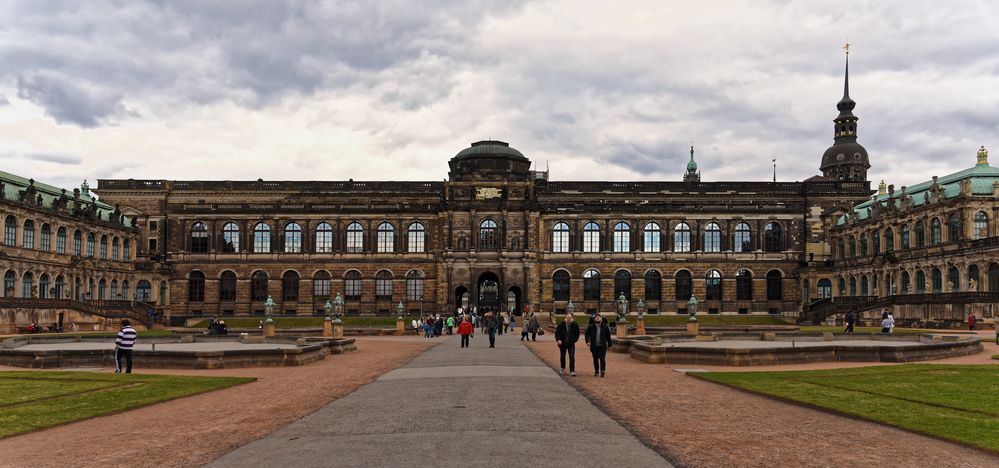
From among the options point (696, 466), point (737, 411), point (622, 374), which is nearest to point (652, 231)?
point (622, 374)

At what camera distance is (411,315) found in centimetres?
8569

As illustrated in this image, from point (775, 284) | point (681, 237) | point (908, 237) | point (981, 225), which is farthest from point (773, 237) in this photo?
point (981, 225)

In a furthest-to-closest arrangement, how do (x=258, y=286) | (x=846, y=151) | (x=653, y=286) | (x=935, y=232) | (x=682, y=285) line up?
(x=846, y=151)
(x=682, y=285)
(x=653, y=286)
(x=258, y=286)
(x=935, y=232)

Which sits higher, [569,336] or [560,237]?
[560,237]

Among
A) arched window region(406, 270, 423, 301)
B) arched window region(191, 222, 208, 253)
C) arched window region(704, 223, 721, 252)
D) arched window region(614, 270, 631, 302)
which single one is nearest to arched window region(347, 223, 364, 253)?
arched window region(406, 270, 423, 301)

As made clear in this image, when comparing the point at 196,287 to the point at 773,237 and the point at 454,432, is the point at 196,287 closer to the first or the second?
the point at 773,237

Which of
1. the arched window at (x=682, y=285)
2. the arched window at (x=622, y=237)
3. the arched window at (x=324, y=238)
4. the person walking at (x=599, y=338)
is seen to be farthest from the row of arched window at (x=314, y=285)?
the person walking at (x=599, y=338)

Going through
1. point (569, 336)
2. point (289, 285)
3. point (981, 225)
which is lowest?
point (569, 336)

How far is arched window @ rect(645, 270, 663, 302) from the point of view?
→ 8800cm

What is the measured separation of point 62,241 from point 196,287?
1611cm

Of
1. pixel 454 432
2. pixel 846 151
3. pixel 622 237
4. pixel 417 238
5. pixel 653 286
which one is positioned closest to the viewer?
pixel 454 432

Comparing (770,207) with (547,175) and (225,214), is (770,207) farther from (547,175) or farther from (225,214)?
(225,214)

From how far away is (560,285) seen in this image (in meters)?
88.5

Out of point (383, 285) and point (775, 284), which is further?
point (775, 284)
